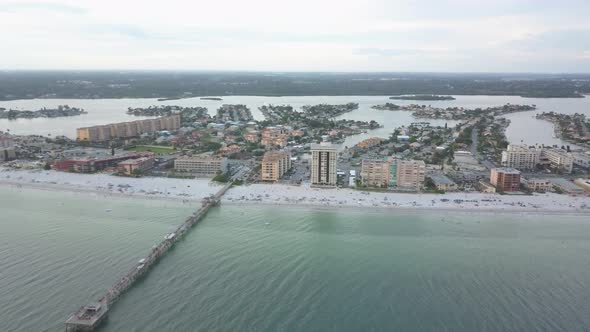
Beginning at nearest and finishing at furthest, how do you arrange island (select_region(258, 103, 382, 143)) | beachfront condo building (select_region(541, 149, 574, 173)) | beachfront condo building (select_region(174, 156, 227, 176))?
1. beachfront condo building (select_region(174, 156, 227, 176))
2. beachfront condo building (select_region(541, 149, 574, 173))
3. island (select_region(258, 103, 382, 143))

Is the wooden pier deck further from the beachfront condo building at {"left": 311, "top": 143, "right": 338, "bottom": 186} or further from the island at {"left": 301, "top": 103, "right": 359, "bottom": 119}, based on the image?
the island at {"left": 301, "top": 103, "right": 359, "bottom": 119}

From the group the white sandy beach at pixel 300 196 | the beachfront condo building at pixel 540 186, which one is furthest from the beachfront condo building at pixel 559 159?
the white sandy beach at pixel 300 196

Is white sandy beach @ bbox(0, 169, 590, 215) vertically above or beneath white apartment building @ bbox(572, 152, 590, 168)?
beneath

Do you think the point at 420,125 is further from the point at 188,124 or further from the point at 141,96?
the point at 141,96

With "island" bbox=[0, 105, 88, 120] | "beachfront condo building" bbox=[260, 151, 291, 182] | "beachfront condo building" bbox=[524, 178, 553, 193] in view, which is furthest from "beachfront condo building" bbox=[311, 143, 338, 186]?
"island" bbox=[0, 105, 88, 120]

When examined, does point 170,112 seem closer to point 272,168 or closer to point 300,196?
point 272,168

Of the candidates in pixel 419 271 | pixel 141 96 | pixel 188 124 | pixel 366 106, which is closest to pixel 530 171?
pixel 419 271

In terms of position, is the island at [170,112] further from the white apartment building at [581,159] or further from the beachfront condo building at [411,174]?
the white apartment building at [581,159]
